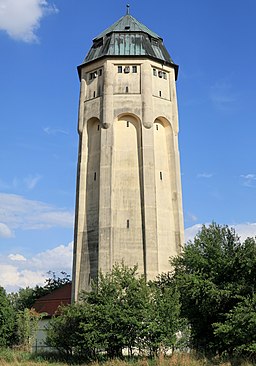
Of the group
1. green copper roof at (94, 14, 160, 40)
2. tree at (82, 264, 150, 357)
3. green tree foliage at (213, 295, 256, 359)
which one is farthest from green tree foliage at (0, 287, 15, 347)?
green copper roof at (94, 14, 160, 40)

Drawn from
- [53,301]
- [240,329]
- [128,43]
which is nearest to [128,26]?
[128,43]

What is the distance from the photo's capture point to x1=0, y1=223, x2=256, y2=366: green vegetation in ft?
68.2

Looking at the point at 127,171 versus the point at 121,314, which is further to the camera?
the point at 127,171

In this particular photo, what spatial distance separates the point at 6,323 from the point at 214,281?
1435cm

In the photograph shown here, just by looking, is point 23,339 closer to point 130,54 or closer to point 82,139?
point 82,139

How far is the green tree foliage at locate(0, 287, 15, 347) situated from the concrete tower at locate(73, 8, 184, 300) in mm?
4238

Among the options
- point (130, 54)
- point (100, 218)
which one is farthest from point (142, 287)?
point (130, 54)

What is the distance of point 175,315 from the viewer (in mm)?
22156

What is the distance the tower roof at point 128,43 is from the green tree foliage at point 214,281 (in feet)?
52.0

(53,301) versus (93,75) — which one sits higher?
(93,75)

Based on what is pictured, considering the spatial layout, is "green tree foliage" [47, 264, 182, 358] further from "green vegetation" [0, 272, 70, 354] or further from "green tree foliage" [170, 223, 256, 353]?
"green vegetation" [0, 272, 70, 354]

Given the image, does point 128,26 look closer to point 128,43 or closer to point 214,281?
point 128,43

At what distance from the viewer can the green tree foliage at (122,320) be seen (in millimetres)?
21750

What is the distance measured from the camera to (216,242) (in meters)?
24.3
